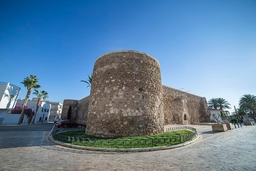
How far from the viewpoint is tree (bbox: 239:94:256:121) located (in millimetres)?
33925

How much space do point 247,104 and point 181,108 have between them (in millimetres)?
26408

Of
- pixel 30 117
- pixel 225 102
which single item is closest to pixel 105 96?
pixel 30 117

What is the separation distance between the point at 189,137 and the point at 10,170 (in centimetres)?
954

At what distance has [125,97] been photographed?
32.8 ft

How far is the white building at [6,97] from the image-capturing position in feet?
86.6

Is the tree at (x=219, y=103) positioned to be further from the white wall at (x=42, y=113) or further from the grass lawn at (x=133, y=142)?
the white wall at (x=42, y=113)

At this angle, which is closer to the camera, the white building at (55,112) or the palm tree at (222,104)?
the palm tree at (222,104)

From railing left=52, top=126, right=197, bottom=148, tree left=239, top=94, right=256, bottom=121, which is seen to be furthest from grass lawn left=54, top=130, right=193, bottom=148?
tree left=239, top=94, right=256, bottom=121

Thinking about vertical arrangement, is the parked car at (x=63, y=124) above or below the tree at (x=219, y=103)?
below

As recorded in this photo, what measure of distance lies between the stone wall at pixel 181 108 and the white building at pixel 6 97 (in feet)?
115

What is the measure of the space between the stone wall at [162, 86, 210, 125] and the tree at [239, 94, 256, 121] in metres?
14.5

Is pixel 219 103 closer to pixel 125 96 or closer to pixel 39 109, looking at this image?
pixel 125 96

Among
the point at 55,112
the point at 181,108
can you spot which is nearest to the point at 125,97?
the point at 181,108

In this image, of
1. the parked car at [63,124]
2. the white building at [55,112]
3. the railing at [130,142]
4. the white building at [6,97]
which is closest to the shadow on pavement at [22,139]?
the railing at [130,142]
